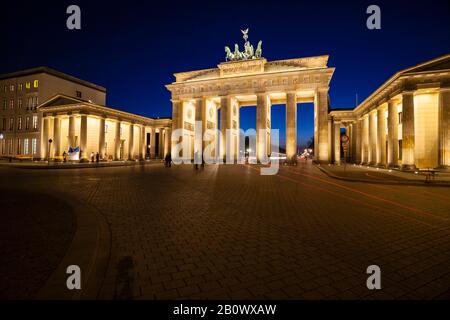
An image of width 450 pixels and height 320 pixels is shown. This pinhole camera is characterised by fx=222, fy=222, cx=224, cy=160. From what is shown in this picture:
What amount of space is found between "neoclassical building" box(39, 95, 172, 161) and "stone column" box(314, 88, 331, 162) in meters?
35.2

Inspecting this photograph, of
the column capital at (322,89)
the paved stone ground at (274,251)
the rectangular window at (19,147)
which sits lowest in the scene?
the paved stone ground at (274,251)

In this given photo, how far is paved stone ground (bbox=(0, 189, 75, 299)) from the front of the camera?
2822 millimetres

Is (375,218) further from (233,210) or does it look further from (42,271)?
(42,271)

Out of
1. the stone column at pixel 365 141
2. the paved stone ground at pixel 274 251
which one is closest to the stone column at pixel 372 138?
the stone column at pixel 365 141

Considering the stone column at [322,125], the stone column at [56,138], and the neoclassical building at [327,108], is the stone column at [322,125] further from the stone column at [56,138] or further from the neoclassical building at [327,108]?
the stone column at [56,138]

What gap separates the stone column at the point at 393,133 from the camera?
25250 mm

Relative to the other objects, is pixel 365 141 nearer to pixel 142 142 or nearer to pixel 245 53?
pixel 245 53

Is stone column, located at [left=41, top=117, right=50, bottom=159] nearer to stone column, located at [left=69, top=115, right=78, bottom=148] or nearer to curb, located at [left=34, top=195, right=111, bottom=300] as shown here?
stone column, located at [left=69, top=115, right=78, bottom=148]

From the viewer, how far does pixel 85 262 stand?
10.7 ft

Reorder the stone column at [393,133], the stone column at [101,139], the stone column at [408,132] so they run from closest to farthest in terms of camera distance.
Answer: the stone column at [408,132]
the stone column at [393,133]
the stone column at [101,139]

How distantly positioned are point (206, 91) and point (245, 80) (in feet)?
26.1

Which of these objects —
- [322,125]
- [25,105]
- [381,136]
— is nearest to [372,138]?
[381,136]

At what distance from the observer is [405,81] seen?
22453 mm

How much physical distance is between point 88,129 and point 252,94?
32720mm
